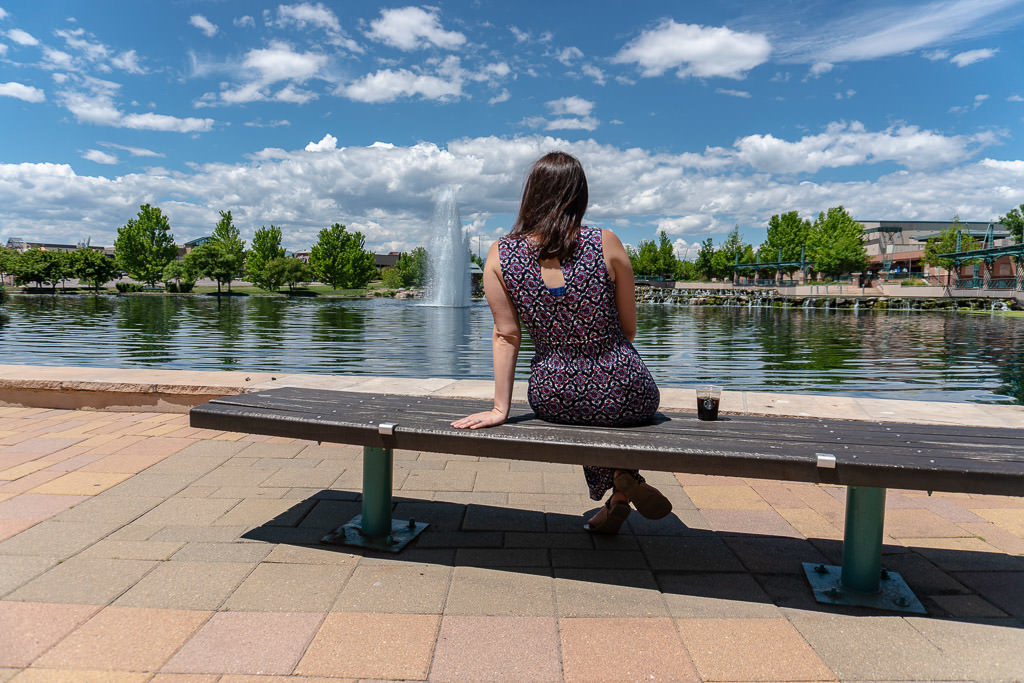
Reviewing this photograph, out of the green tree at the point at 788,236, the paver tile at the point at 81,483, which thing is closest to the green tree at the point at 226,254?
the green tree at the point at 788,236

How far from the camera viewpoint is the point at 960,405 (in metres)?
5.11

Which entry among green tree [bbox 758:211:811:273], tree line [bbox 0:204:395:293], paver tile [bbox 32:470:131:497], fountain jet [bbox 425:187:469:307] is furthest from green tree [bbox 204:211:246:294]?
paver tile [bbox 32:470:131:497]

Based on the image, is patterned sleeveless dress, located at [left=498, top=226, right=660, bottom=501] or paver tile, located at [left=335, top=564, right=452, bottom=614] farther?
patterned sleeveless dress, located at [left=498, top=226, right=660, bottom=501]

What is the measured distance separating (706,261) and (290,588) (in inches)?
3788

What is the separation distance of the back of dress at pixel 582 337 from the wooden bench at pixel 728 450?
105 millimetres

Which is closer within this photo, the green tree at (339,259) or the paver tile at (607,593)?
the paver tile at (607,593)

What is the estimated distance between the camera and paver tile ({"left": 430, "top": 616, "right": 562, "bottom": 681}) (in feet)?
6.62

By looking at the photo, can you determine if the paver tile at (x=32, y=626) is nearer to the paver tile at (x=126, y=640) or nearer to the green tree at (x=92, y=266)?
the paver tile at (x=126, y=640)

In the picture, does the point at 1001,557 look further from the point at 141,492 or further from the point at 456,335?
the point at 456,335

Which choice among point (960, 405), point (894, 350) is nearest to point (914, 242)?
point (894, 350)

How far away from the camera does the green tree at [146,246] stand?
8000cm

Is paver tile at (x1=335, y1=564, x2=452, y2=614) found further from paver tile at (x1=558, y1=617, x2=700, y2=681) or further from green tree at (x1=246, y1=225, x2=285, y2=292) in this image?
green tree at (x1=246, y1=225, x2=285, y2=292)

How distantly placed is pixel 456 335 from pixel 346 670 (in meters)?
18.9

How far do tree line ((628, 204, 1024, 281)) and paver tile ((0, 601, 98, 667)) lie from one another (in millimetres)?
72926
